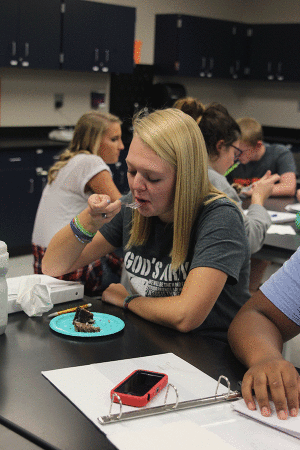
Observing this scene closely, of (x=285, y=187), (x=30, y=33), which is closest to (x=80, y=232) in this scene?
(x=285, y=187)

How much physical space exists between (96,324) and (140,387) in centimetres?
41

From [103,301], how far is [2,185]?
3.28 metres

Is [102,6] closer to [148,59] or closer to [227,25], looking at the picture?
[148,59]

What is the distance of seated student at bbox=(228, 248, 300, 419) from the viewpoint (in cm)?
115

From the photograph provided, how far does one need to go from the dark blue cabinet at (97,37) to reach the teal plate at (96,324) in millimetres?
4172

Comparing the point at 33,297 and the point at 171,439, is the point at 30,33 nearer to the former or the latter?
the point at 33,297

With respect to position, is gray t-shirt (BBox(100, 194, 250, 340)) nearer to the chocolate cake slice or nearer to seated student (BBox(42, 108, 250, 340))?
seated student (BBox(42, 108, 250, 340))

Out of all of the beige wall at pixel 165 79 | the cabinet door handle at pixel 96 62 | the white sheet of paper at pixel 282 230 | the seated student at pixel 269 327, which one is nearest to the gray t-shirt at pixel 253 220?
the white sheet of paper at pixel 282 230

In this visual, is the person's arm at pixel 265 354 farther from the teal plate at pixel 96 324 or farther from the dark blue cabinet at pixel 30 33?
the dark blue cabinet at pixel 30 33

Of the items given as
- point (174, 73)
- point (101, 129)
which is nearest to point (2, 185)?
point (101, 129)

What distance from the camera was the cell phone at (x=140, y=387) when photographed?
1054mm

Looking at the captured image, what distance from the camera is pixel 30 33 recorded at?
4957 millimetres

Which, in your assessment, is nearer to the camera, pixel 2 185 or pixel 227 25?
pixel 2 185

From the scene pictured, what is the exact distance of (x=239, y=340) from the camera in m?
1.34
